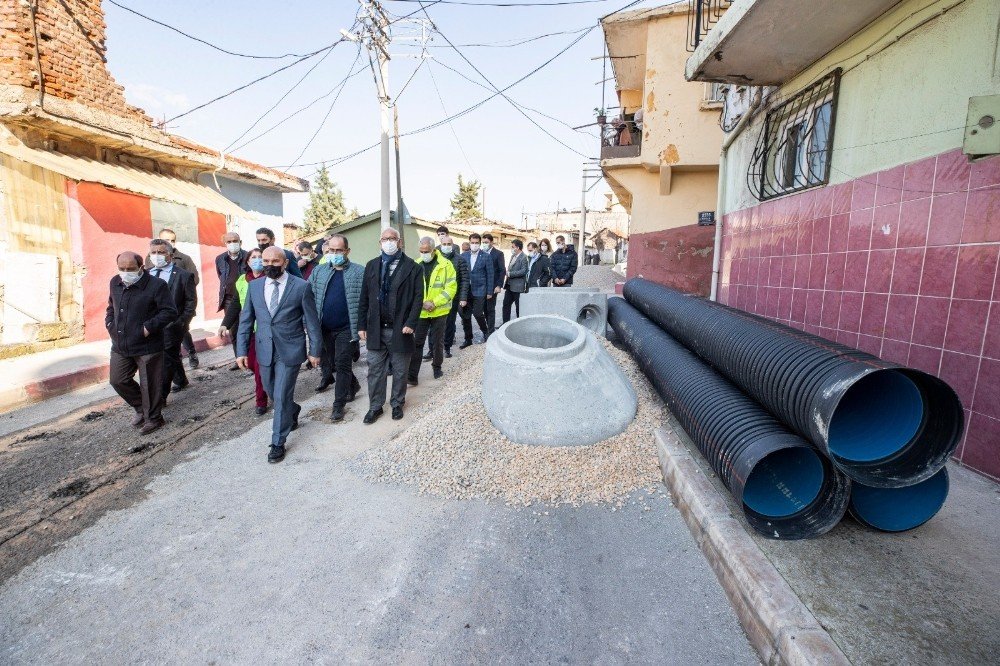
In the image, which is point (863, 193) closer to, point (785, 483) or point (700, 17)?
point (785, 483)

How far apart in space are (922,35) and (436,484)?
473cm

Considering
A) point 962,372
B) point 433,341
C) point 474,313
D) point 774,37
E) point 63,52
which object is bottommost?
point 433,341

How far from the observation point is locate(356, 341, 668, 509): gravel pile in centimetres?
327

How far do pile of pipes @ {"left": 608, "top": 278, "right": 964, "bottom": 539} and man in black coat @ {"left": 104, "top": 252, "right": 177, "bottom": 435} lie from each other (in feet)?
15.9

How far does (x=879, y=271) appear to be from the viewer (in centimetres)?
366

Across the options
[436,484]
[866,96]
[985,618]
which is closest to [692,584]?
[985,618]

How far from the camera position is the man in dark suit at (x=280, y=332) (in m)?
4.00

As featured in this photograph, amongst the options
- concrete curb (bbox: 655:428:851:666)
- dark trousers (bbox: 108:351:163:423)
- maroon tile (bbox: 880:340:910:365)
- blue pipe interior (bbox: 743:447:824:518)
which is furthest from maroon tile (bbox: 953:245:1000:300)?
dark trousers (bbox: 108:351:163:423)

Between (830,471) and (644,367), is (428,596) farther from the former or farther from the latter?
(644,367)

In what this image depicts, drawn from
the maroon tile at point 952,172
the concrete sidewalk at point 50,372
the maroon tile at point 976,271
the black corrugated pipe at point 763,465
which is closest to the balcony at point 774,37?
the maroon tile at point 952,172

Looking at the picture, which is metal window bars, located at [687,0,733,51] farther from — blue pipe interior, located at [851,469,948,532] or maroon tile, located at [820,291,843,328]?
blue pipe interior, located at [851,469,948,532]

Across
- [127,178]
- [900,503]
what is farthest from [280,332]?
[127,178]

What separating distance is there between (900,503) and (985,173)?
2.06 m

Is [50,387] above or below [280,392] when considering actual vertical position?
below
